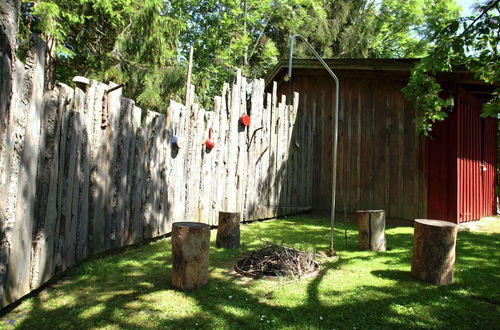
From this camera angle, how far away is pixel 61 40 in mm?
9742

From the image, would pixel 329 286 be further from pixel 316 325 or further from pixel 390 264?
pixel 390 264

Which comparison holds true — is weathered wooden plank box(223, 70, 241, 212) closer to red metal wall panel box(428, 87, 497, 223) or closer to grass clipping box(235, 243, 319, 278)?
grass clipping box(235, 243, 319, 278)

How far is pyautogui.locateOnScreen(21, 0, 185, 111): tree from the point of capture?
10719mm

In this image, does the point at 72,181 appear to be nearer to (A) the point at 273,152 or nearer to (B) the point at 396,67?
(A) the point at 273,152

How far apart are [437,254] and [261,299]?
6.46 feet

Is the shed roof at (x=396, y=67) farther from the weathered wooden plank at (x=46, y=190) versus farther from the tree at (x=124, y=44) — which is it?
the weathered wooden plank at (x=46, y=190)

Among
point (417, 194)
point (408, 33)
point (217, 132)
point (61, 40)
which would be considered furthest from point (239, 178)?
point (408, 33)

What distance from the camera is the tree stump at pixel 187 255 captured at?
327cm

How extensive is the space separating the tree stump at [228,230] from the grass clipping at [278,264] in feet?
2.11

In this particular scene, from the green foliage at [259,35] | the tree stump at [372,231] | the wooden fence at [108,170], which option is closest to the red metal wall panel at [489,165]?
the green foliage at [259,35]

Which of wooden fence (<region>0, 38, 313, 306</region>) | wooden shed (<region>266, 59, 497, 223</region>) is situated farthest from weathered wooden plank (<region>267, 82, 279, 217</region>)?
wooden shed (<region>266, 59, 497, 223</region>)

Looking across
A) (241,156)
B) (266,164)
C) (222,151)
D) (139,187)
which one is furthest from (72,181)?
(266,164)

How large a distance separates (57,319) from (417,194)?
733 cm

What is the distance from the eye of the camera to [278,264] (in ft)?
13.0
